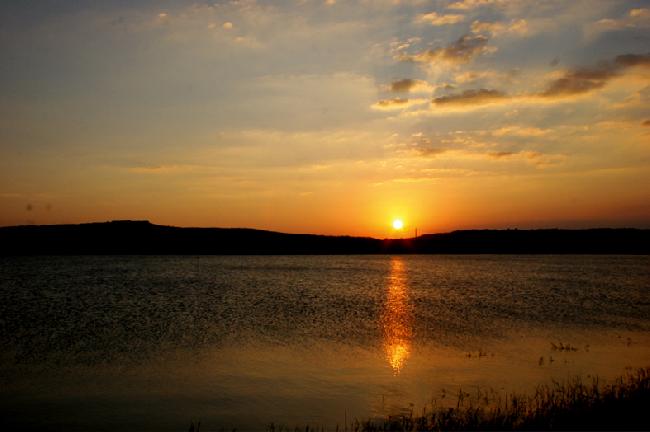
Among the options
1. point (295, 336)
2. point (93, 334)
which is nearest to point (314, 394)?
point (295, 336)

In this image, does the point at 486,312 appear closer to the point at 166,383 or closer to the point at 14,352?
the point at 166,383

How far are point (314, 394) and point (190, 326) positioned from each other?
1917cm

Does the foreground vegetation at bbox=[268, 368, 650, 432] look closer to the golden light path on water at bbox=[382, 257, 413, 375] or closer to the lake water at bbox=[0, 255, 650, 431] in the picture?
the lake water at bbox=[0, 255, 650, 431]

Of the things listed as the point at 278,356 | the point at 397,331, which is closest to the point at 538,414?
the point at 278,356

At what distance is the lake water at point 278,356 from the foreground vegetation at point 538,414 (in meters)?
1.33

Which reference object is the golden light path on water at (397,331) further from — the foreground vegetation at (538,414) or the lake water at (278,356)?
the foreground vegetation at (538,414)

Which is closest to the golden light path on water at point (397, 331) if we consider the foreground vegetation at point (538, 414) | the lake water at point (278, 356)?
the lake water at point (278, 356)

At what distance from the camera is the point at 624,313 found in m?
43.9

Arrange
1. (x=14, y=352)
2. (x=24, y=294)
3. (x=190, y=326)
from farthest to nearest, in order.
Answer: (x=24, y=294) → (x=190, y=326) → (x=14, y=352)

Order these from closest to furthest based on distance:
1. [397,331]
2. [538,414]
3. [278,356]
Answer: [538,414], [278,356], [397,331]

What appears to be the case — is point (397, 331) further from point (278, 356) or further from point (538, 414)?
point (538, 414)

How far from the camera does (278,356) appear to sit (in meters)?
26.5

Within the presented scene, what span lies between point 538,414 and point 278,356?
14116 mm

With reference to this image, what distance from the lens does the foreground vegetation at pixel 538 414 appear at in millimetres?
14125
